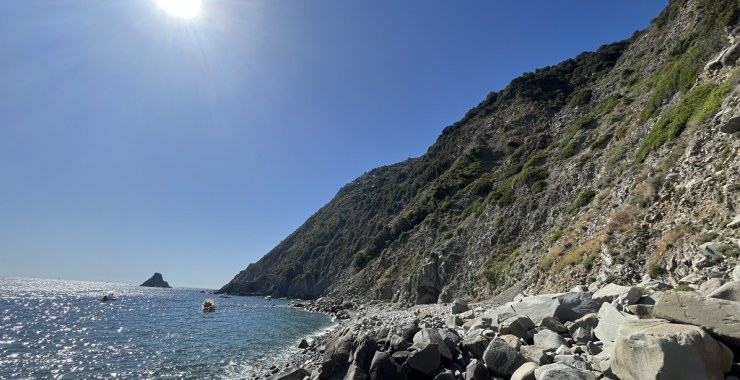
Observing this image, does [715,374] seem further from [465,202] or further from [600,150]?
[465,202]

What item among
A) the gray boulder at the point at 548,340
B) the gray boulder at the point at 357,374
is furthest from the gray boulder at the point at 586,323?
the gray boulder at the point at 357,374

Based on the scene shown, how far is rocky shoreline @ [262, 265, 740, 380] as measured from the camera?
791cm

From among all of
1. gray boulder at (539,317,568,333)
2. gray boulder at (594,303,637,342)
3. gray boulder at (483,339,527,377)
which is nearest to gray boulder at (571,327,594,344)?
gray boulder at (594,303,637,342)

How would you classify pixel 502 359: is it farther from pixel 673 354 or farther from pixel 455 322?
pixel 455 322

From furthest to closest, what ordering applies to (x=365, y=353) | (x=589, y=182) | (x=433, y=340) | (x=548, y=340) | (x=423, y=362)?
(x=589, y=182) → (x=365, y=353) → (x=433, y=340) → (x=423, y=362) → (x=548, y=340)

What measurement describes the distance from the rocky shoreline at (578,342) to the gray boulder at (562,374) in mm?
22

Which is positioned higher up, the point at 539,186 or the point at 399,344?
the point at 539,186

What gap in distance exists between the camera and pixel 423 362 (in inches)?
492

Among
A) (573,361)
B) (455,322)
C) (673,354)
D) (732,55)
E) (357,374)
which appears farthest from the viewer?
(732,55)

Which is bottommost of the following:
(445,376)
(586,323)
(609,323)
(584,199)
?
(445,376)

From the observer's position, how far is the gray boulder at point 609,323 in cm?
1074

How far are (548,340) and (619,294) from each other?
11.7ft

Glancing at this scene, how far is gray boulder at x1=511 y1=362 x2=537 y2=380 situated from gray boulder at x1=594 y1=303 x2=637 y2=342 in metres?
2.54

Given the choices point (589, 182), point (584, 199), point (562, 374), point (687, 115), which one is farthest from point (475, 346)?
point (589, 182)
